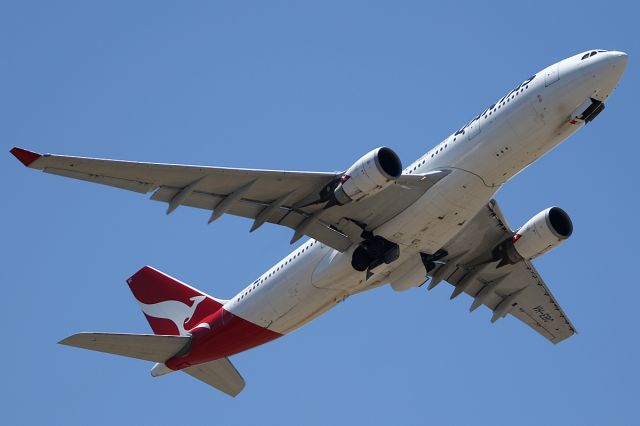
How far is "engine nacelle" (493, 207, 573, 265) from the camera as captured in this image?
42.6 meters

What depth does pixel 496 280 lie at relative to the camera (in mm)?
46094

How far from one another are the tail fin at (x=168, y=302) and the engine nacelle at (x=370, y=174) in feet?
31.7

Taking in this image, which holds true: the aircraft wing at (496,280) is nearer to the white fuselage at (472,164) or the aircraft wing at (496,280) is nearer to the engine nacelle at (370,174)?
the white fuselage at (472,164)

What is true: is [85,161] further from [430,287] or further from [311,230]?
[430,287]

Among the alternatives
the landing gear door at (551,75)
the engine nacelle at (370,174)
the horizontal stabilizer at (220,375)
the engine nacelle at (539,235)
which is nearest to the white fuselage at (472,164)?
the landing gear door at (551,75)

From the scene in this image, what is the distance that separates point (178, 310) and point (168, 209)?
10.2 metres

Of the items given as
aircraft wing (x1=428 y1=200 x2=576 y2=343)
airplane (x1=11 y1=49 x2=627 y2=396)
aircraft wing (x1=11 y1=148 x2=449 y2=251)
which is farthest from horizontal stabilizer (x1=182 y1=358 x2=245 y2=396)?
aircraft wing (x1=428 y1=200 x2=576 y2=343)

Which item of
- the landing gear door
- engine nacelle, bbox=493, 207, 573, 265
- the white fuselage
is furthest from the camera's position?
engine nacelle, bbox=493, 207, 573, 265

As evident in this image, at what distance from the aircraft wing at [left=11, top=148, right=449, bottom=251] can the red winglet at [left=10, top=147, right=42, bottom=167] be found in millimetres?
656

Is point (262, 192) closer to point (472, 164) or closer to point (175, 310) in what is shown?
point (472, 164)

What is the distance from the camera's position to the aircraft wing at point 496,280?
43.2 m

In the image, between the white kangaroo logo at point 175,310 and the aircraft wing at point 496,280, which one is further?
the white kangaroo logo at point 175,310

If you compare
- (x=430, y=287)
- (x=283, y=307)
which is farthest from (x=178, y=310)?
(x=430, y=287)

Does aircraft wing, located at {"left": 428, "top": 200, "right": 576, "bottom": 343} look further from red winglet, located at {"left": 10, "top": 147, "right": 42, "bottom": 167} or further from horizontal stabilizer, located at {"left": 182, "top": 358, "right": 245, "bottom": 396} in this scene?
red winglet, located at {"left": 10, "top": 147, "right": 42, "bottom": 167}
